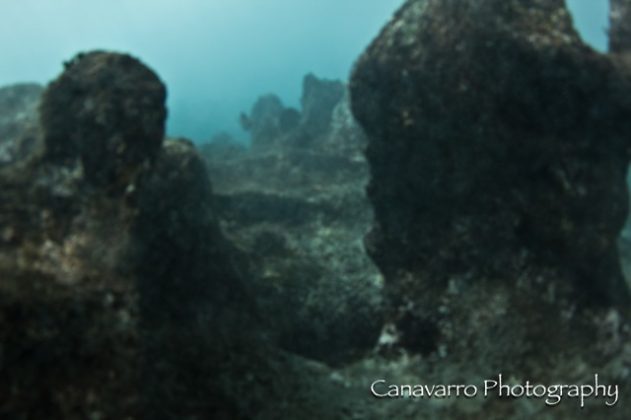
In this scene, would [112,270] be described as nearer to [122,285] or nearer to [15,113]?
[122,285]

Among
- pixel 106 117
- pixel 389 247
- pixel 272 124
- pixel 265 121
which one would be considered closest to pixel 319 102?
pixel 272 124

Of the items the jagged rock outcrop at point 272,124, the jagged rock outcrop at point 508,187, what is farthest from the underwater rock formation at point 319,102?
the jagged rock outcrop at point 508,187

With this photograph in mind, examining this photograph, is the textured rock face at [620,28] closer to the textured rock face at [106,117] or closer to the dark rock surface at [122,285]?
the dark rock surface at [122,285]

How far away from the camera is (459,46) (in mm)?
A: 9266

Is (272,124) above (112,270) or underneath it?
above

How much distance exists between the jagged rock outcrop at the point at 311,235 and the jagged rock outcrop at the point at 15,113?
504 centimetres

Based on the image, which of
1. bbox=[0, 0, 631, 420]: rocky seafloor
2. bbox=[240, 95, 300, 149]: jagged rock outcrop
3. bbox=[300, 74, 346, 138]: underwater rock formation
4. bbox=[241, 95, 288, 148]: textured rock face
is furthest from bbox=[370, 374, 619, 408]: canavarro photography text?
bbox=[241, 95, 288, 148]: textured rock face

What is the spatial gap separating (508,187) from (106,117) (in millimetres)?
5687

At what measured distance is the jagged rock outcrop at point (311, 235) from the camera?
11.3 m

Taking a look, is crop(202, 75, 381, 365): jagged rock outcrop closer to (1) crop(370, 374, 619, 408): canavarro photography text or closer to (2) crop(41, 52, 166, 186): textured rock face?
(1) crop(370, 374, 619, 408): canavarro photography text

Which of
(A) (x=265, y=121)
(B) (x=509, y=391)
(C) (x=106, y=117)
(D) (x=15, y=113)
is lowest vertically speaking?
(B) (x=509, y=391)

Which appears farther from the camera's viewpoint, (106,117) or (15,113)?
(15,113)

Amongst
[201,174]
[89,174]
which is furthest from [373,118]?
[89,174]

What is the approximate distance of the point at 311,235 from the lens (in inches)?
598
